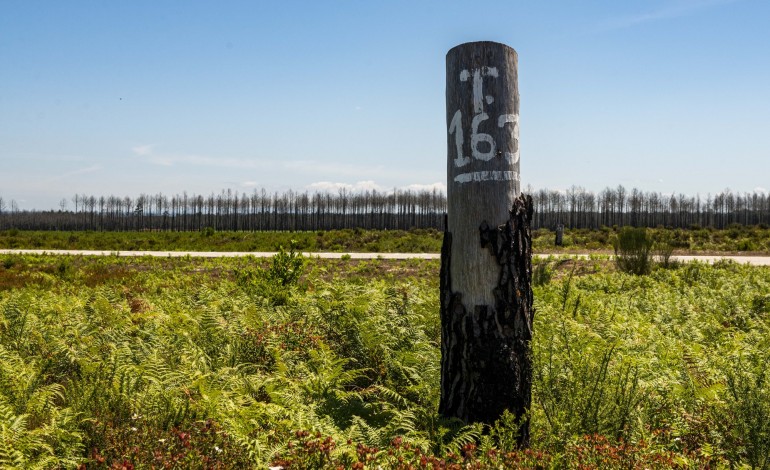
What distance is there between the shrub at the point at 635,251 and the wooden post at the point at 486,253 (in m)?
10.8

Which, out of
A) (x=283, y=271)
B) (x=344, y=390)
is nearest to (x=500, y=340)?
(x=344, y=390)

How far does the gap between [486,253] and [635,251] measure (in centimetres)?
1133

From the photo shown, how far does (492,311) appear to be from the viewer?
3338mm

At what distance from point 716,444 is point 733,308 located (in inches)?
220

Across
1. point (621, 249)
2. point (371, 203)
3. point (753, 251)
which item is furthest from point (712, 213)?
point (621, 249)

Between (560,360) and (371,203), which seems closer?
(560,360)

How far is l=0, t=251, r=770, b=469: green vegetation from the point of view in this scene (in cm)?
280

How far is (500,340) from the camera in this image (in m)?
3.33

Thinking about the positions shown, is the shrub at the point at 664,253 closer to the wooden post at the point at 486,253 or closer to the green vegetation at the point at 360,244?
the green vegetation at the point at 360,244

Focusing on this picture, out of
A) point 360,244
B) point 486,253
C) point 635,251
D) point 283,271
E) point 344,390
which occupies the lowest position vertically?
point 344,390

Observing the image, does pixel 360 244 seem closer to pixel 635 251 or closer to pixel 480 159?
pixel 635 251

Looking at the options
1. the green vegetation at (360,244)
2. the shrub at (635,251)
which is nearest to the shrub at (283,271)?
the shrub at (635,251)

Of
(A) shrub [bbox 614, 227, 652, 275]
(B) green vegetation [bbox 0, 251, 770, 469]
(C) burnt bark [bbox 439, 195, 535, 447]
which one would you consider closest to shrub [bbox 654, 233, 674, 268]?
(A) shrub [bbox 614, 227, 652, 275]

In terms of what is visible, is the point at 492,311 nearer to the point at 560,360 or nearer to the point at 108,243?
the point at 560,360
